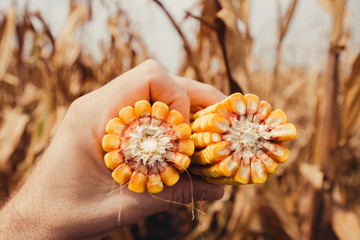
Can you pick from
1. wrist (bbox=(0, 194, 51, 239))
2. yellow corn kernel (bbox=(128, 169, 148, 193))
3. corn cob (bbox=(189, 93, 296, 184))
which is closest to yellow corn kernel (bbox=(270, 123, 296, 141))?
corn cob (bbox=(189, 93, 296, 184))

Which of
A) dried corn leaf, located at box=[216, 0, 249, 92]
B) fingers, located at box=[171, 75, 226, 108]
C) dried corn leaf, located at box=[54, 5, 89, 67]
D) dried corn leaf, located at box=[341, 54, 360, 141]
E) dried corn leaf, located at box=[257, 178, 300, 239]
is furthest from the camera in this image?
dried corn leaf, located at box=[54, 5, 89, 67]

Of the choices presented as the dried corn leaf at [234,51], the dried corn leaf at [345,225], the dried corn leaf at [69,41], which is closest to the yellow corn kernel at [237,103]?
the dried corn leaf at [234,51]

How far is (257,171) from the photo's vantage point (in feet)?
1.96

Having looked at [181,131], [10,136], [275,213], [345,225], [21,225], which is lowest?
[10,136]

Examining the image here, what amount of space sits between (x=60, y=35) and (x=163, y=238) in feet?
4.85

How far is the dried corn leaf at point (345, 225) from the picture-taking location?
47.7 inches

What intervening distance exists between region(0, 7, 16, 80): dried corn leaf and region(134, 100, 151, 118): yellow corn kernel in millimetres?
1465

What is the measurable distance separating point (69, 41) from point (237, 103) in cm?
142

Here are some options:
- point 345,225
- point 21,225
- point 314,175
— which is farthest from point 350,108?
point 21,225

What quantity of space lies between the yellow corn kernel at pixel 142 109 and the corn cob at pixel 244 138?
141 millimetres

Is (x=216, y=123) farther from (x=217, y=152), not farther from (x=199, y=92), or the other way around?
(x=199, y=92)

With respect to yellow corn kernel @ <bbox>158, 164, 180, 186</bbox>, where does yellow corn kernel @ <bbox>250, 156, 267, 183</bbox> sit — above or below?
above

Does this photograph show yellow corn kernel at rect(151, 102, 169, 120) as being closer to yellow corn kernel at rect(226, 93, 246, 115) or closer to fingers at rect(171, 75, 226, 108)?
yellow corn kernel at rect(226, 93, 246, 115)

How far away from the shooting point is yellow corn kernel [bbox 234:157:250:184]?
0.60 meters
